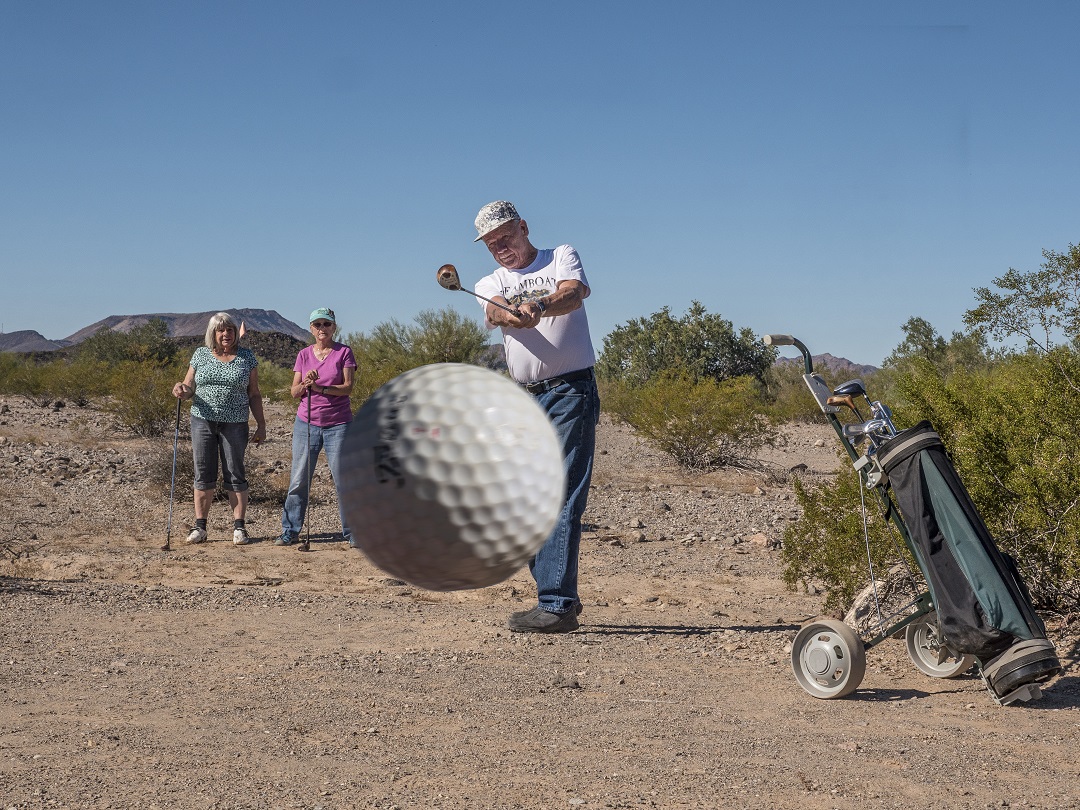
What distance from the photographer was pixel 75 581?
734 centimetres

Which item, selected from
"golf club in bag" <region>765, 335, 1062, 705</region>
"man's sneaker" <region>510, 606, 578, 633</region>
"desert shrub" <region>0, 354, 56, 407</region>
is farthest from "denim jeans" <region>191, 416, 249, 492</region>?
"desert shrub" <region>0, 354, 56, 407</region>

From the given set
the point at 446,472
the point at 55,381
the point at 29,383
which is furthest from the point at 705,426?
the point at 29,383

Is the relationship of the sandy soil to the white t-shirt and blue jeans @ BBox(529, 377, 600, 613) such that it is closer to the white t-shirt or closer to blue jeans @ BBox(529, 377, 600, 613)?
blue jeans @ BBox(529, 377, 600, 613)

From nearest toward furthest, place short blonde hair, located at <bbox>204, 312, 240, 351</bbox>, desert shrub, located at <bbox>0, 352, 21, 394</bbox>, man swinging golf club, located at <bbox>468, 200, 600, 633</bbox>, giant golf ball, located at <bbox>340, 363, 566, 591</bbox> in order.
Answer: giant golf ball, located at <bbox>340, 363, 566, 591</bbox>
man swinging golf club, located at <bbox>468, 200, 600, 633</bbox>
short blonde hair, located at <bbox>204, 312, 240, 351</bbox>
desert shrub, located at <bbox>0, 352, 21, 394</bbox>

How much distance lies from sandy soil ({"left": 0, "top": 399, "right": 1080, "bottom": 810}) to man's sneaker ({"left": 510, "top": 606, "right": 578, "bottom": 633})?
94mm

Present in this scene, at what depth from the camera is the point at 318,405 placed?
7359mm

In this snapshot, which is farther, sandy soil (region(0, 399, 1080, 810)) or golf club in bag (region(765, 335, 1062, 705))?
golf club in bag (region(765, 335, 1062, 705))

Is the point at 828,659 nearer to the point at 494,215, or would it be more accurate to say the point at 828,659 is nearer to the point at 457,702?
the point at 457,702

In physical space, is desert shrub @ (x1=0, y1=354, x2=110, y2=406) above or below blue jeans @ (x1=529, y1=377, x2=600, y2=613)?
above

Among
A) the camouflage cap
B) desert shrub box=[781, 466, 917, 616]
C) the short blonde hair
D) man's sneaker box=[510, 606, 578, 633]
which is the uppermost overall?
the short blonde hair

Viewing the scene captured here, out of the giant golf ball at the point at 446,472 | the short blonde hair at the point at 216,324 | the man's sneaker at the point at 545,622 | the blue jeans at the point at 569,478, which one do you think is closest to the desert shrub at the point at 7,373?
the short blonde hair at the point at 216,324

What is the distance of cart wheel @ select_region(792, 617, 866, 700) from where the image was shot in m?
4.56

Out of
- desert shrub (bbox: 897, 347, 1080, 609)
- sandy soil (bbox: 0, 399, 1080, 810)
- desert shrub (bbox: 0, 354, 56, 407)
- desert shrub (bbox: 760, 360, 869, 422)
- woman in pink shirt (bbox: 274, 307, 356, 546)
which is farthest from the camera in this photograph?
desert shrub (bbox: 0, 354, 56, 407)

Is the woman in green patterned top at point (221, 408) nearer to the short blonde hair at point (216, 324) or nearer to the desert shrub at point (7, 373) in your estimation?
the short blonde hair at point (216, 324)
